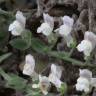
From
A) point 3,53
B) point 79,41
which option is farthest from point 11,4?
point 79,41

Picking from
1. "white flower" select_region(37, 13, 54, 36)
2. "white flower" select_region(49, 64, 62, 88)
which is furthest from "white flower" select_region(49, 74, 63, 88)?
"white flower" select_region(37, 13, 54, 36)

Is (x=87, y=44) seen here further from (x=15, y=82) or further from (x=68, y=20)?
(x=15, y=82)

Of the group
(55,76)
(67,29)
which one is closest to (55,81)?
(55,76)

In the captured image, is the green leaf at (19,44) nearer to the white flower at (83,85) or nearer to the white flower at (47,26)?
the white flower at (47,26)

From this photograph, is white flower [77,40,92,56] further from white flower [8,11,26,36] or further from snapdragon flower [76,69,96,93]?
white flower [8,11,26,36]

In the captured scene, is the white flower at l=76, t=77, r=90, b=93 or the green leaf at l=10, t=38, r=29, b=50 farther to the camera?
the green leaf at l=10, t=38, r=29, b=50

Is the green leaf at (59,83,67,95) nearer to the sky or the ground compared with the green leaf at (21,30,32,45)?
nearer to the ground
